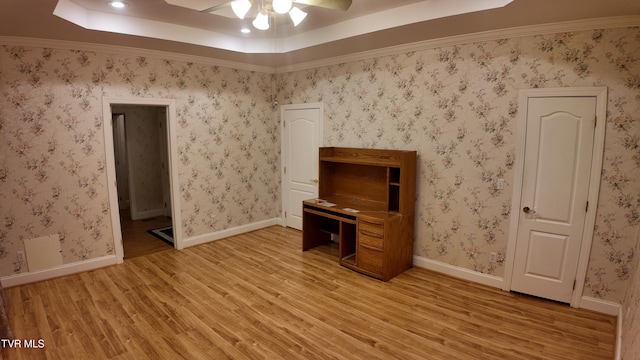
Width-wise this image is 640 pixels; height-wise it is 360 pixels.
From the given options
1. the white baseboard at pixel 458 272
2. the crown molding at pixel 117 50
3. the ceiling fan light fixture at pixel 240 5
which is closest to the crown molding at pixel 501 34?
the crown molding at pixel 117 50

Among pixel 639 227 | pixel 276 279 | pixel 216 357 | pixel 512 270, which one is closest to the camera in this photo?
pixel 216 357

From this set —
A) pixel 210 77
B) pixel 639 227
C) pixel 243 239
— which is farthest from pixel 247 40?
pixel 639 227

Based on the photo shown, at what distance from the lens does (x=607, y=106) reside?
2.88 metres

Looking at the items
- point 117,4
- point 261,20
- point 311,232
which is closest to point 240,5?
point 261,20

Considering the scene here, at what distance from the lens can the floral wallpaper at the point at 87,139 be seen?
3.50m

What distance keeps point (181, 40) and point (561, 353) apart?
15.4 feet

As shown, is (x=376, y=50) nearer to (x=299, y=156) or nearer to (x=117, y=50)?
(x=299, y=156)

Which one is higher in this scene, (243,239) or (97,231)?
(97,231)

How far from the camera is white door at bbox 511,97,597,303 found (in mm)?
3012

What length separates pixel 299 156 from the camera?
5.34m

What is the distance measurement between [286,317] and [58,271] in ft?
9.12

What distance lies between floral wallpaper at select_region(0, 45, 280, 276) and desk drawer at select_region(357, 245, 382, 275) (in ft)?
7.56

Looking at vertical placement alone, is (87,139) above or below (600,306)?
above

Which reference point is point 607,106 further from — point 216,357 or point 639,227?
point 216,357
